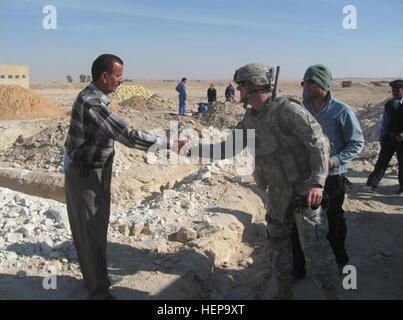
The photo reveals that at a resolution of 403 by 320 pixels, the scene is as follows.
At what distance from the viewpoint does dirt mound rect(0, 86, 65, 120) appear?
1708 cm

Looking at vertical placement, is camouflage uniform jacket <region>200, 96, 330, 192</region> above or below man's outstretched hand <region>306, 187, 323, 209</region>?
above

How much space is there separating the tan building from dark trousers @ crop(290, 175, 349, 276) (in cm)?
2603

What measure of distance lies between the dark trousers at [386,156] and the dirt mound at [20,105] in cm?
1349

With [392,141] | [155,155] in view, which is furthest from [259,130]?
[155,155]

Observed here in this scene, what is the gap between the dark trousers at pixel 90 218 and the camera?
3.31 m

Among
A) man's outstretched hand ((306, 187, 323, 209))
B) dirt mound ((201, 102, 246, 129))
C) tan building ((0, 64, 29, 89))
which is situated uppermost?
tan building ((0, 64, 29, 89))

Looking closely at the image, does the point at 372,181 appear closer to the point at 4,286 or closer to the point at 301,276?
the point at 301,276

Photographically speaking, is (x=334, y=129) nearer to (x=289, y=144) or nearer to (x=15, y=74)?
(x=289, y=144)

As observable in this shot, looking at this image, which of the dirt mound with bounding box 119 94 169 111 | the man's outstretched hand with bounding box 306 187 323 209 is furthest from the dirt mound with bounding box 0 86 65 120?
the man's outstretched hand with bounding box 306 187 323 209

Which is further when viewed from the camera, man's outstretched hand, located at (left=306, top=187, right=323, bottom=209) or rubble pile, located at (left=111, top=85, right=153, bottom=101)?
rubble pile, located at (left=111, top=85, right=153, bottom=101)

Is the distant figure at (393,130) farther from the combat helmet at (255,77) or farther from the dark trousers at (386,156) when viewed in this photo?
the combat helmet at (255,77)

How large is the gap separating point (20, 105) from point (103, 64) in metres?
15.7

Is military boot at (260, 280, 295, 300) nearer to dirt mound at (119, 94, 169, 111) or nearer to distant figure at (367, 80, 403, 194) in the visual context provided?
distant figure at (367, 80, 403, 194)

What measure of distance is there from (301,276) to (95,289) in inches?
73.2
